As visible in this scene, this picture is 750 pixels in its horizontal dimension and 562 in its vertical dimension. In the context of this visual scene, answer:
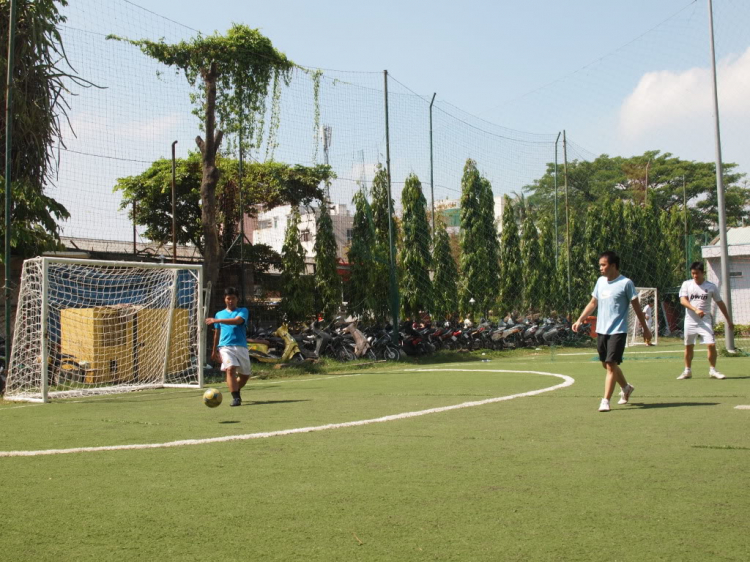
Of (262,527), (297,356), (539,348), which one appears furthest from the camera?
(539,348)

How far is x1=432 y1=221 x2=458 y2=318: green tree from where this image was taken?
25.0 meters

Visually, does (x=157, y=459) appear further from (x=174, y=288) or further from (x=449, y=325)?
(x=449, y=325)

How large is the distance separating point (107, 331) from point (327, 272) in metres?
7.12

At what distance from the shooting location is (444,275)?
25.6 m

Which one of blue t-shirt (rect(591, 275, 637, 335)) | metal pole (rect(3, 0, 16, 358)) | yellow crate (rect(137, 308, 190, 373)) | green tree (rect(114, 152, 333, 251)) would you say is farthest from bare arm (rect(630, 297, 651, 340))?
green tree (rect(114, 152, 333, 251))

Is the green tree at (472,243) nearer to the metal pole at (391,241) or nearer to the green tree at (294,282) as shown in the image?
the metal pole at (391,241)

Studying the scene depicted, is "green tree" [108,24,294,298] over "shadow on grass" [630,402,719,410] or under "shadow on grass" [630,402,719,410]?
over

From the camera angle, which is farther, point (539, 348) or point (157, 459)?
point (539, 348)

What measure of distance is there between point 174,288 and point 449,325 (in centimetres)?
1097

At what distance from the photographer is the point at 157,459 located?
6.09 metres

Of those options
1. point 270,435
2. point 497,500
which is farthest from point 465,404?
point 497,500

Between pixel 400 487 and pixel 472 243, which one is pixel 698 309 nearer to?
pixel 400 487

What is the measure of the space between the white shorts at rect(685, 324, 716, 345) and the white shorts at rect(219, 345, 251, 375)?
21.9 ft

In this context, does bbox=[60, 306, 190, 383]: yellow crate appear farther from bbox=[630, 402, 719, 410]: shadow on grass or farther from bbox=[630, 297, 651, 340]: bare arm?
bbox=[630, 402, 719, 410]: shadow on grass
